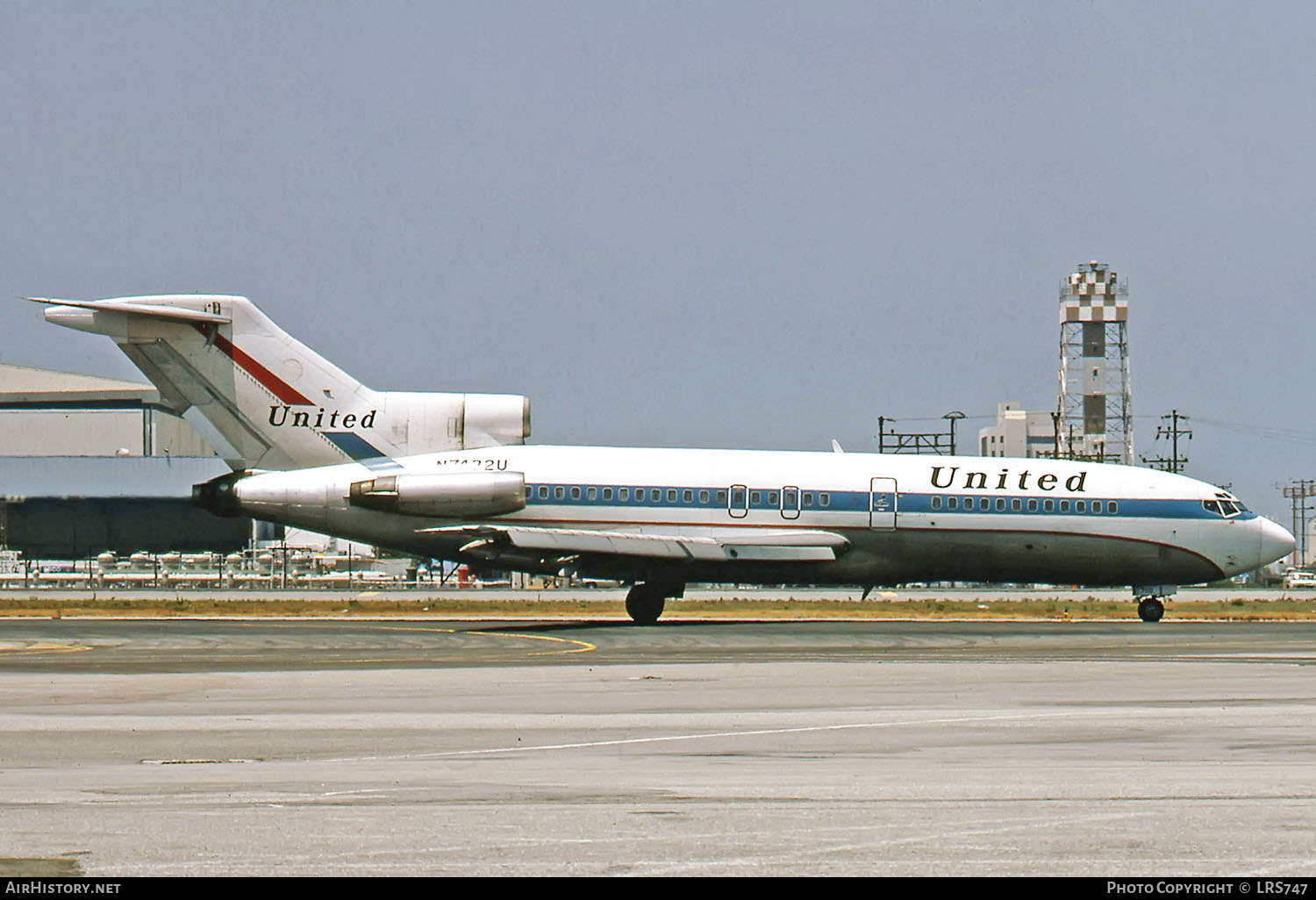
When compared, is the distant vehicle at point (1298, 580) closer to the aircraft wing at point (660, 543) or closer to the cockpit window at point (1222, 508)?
the cockpit window at point (1222, 508)

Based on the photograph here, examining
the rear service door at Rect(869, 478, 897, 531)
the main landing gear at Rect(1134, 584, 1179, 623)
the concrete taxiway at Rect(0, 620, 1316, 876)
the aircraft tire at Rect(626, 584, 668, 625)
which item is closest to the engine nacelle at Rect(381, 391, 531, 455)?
the aircraft tire at Rect(626, 584, 668, 625)

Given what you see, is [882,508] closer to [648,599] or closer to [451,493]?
[648,599]

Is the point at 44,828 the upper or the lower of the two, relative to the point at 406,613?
upper

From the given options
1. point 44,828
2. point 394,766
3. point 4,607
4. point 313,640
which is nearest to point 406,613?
point 4,607

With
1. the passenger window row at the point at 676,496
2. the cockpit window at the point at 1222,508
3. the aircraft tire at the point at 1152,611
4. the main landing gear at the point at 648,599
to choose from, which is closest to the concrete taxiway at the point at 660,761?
the passenger window row at the point at 676,496

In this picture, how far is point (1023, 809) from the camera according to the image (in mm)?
10516

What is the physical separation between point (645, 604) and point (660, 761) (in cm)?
2594

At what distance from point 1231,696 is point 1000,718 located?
3.96 m

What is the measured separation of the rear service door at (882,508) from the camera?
3931cm

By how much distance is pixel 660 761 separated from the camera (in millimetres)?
13430

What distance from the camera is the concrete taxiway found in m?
9.02

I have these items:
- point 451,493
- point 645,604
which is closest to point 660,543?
point 645,604
